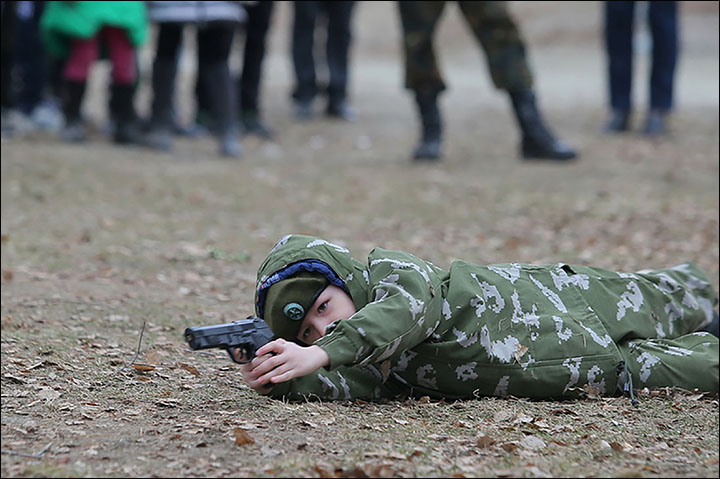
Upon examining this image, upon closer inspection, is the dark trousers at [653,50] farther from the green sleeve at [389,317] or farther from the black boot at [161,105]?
the green sleeve at [389,317]

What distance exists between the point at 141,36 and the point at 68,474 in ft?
19.7

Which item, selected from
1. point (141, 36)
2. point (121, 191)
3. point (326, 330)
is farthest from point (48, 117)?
point (326, 330)

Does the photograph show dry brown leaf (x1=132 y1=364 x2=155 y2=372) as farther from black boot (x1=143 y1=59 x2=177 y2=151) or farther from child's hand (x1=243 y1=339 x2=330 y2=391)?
black boot (x1=143 y1=59 x2=177 y2=151)

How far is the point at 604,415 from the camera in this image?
9.40 ft

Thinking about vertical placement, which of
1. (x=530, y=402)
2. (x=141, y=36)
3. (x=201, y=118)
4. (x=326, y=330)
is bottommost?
(x=530, y=402)

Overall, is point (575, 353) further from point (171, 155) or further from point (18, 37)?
point (18, 37)

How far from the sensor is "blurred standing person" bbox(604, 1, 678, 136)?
8.74m

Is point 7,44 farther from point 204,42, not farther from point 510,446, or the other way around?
point 510,446

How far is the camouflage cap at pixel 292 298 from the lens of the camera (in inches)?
113

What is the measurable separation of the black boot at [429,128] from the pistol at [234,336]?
544 centimetres

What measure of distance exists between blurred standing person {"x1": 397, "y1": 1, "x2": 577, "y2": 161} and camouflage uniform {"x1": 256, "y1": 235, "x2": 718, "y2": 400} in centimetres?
442

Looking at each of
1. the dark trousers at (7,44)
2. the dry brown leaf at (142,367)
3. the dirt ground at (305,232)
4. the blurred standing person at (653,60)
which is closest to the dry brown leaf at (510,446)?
the dirt ground at (305,232)

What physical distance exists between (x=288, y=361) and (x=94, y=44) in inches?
228

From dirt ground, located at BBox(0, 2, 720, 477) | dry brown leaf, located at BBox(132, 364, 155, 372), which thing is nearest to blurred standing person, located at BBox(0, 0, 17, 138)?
dirt ground, located at BBox(0, 2, 720, 477)
